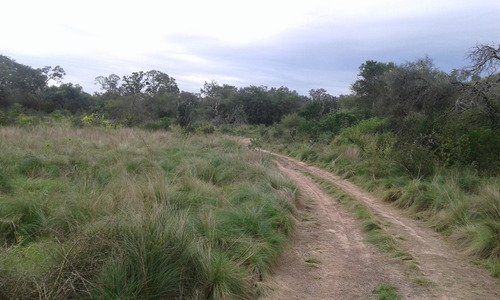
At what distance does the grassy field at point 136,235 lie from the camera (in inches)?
143

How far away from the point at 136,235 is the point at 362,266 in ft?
11.3

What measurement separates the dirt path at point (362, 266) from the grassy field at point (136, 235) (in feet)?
1.33

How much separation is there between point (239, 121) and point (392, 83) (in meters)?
31.2

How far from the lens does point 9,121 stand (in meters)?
21.2

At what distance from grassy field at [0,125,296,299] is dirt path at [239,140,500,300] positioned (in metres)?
0.41

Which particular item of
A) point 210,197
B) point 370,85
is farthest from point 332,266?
point 370,85

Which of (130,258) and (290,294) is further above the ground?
(130,258)

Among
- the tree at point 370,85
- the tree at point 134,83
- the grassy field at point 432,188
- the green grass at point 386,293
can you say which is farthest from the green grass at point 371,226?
the tree at point 134,83

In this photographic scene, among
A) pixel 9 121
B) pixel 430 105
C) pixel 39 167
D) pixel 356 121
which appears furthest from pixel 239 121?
pixel 39 167

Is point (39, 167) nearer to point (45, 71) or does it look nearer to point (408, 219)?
point (408, 219)

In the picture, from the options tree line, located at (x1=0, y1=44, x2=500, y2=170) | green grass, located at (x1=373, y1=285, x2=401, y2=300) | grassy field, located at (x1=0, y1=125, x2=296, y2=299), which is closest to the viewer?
grassy field, located at (x1=0, y1=125, x2=296, y2=299)

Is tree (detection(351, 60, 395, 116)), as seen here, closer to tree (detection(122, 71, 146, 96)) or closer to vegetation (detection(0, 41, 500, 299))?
vegetation (detection(0, 41, 500, 299))

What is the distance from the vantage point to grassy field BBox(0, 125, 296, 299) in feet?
11.9

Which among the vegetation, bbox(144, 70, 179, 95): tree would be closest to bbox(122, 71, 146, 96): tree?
bbox(144, 70, 179, 95): tree
